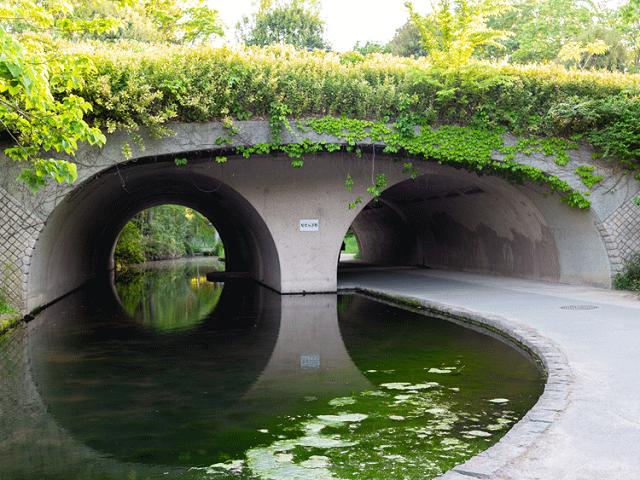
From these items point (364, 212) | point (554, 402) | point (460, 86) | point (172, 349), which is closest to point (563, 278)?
point (460, 86)

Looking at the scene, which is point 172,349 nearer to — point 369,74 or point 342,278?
point 369,74

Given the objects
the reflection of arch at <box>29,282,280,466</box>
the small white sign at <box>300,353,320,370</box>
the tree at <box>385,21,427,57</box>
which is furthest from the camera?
the tree at <box>385,21,427,57</box>

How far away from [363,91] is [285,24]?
39.6 meters

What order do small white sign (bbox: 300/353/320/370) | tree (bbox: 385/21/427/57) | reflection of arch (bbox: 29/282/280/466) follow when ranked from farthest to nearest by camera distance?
tree (bbox: 385/21/427/57)
small white sign (bbox: 300/353/320/370)
reflection of arch (bbox: 29/282/280/466)

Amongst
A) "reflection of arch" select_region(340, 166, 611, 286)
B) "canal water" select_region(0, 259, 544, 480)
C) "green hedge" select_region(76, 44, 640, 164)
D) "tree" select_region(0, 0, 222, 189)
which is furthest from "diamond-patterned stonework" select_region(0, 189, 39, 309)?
"reflection of arch" select_region(340, 166, 611, 286)

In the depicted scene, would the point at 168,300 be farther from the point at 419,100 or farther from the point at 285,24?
the point at 285,24

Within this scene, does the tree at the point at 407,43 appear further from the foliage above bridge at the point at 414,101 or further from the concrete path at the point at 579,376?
the concrete path at the point at 579,376

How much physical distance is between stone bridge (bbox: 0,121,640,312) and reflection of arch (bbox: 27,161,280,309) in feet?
0.25

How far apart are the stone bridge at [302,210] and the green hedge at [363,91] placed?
22.5 inches

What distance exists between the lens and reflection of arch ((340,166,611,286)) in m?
15.1

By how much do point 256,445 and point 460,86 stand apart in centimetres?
1083

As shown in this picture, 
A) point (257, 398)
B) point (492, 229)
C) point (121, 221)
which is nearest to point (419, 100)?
point (492, 229)

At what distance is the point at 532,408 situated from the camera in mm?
5184

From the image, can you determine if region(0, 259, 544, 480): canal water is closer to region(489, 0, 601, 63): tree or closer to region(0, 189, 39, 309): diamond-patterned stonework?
region(0, 189, 39, 309): diamond-patterned stonework
